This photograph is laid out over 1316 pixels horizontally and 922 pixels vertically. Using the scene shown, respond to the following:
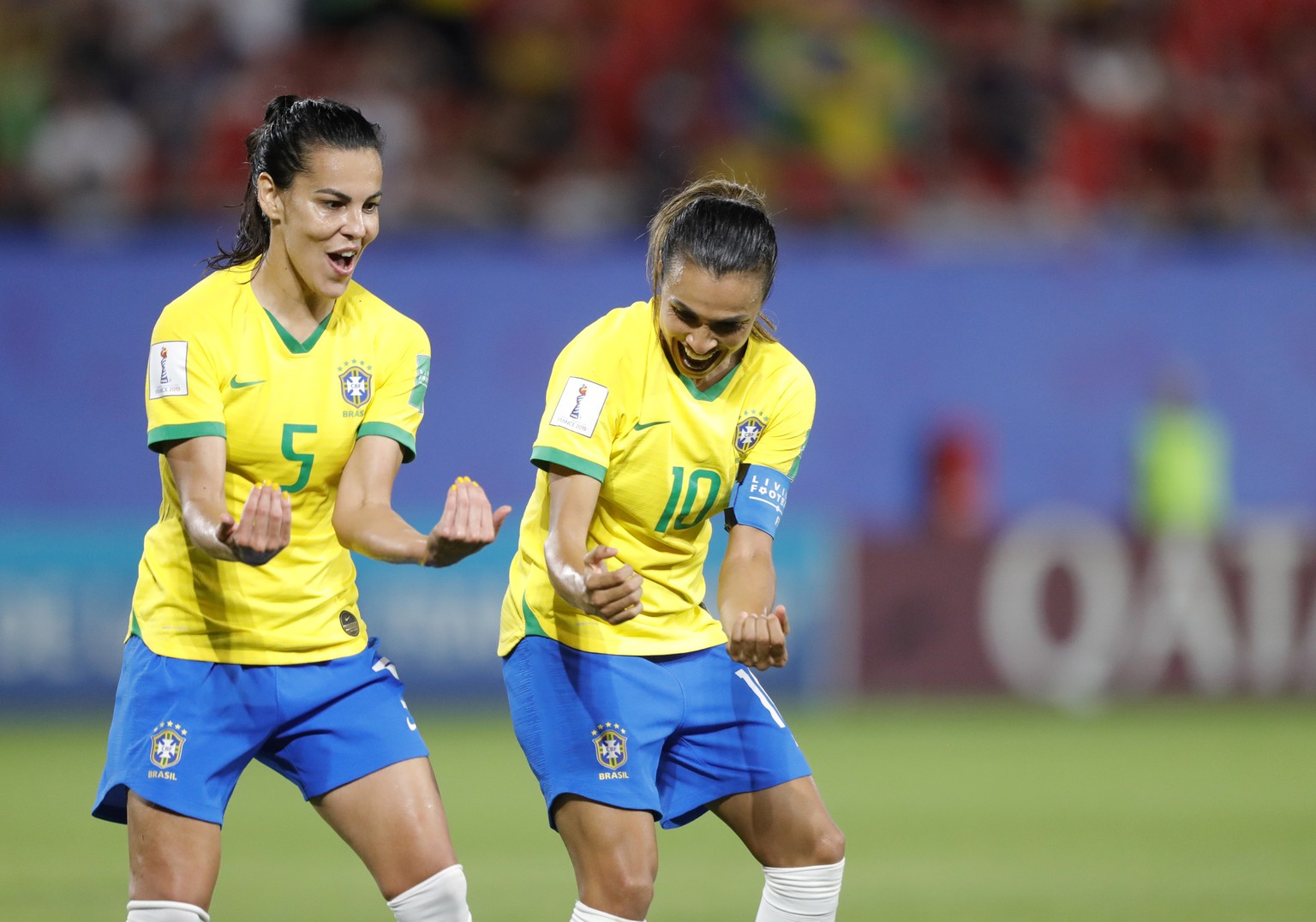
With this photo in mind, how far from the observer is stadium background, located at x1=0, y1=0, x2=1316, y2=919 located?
11430 millimetres

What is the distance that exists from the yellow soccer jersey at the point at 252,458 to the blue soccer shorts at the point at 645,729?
1.58ft

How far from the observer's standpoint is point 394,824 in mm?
4016

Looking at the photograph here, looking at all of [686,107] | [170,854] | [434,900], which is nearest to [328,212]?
[170,854]

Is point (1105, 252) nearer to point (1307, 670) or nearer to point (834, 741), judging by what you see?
point (1307, 670)

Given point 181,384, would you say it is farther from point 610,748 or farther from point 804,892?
point 804,892

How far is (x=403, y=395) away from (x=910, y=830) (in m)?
4.53

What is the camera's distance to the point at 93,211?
12.5 meters

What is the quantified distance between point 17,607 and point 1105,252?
826 centimetres

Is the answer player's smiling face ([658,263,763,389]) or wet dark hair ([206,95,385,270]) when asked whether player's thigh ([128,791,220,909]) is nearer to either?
wet dark hair ([206,95,385,270])

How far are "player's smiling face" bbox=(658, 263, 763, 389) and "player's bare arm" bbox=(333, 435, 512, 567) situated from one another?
59 cm

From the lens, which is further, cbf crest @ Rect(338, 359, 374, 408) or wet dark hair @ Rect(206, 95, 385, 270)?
cbf crest @ Rect(338, 359, 374, 408)

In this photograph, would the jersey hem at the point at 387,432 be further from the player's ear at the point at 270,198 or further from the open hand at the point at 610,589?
the open hand at the point at 610,589

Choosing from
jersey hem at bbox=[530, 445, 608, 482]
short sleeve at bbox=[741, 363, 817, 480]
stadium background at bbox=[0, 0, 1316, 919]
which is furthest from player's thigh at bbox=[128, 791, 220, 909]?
stadium background at bbox=[0, 0, 1316, 919]

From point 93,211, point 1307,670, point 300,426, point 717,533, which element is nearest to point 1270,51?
point 1307,670
